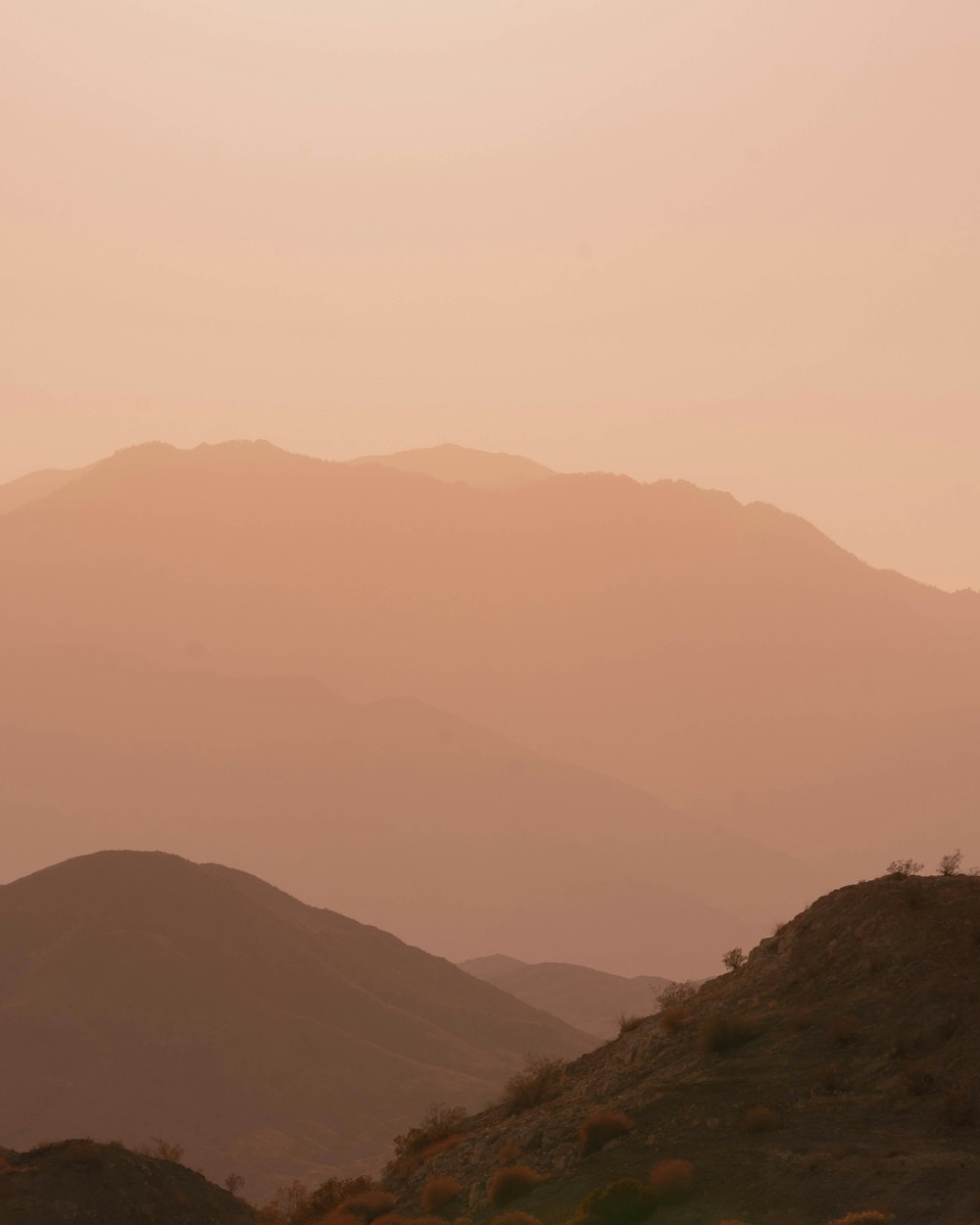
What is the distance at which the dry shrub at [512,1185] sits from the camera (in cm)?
2764

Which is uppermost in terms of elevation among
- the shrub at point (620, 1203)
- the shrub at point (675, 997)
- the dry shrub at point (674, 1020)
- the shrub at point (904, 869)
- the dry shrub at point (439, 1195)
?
the shrub at point (904, 869)

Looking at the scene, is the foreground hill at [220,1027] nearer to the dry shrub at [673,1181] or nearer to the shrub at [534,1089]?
the shrub at [534,1089]

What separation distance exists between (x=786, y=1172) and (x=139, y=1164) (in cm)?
2428

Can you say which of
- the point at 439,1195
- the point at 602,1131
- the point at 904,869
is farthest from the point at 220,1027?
the point at 602,1131

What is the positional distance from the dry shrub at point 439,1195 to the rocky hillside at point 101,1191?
1171cm

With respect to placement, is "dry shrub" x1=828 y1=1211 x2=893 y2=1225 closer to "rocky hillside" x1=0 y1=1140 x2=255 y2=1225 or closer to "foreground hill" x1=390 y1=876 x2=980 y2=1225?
"foreground hill" x1=390 y1=876 x2=980 y2=1225

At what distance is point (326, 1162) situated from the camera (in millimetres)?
87625

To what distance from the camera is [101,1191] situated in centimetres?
3769

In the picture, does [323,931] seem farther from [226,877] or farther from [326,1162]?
[326,1162]

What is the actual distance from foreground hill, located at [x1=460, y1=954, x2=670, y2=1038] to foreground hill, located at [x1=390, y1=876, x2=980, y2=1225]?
116150 mm

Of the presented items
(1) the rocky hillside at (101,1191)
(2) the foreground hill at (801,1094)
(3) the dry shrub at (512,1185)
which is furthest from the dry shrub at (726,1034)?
(1) the rocky hillside at (101,1191)

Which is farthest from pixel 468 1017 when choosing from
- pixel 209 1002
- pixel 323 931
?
pixel 209 1002

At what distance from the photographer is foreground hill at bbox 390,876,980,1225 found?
23000 mm

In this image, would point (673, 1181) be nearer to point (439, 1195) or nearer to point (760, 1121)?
point (760, 1121)
